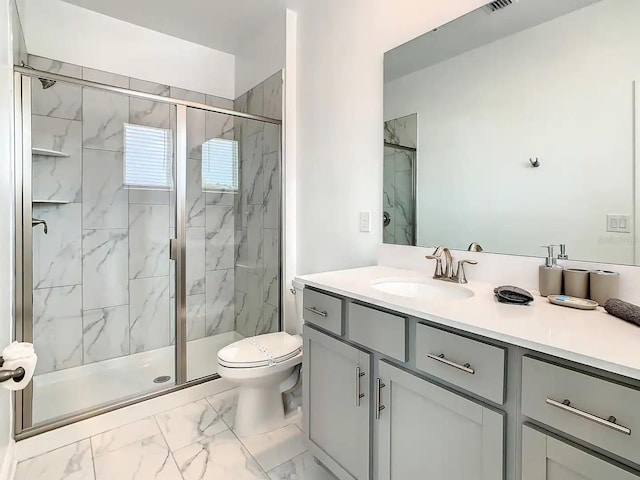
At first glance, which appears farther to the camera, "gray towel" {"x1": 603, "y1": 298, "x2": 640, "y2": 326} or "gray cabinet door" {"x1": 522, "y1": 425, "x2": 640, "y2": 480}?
"gray towel" {"x1": 603, "y1": 298, "x2": 640, "y2": 326}

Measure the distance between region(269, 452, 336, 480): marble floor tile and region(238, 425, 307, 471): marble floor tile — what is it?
0.11 ft

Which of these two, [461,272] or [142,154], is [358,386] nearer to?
[461,272]

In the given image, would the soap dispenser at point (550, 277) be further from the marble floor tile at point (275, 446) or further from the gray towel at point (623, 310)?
the marble floor tile at point (275, 446)

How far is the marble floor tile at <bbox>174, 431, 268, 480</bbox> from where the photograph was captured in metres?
1.56

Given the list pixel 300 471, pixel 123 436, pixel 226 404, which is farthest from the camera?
pixel 226 404

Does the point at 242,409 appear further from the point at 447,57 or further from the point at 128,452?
the point at 447,57

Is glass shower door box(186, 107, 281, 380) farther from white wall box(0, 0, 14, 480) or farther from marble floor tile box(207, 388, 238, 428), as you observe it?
white wall box(0, 0, 14, 480)

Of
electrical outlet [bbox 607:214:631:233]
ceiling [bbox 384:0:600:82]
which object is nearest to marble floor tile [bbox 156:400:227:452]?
electrical outlet [bbox 607:214:631:233]

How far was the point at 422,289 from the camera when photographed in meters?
1.52

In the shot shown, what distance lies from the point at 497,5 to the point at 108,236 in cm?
273

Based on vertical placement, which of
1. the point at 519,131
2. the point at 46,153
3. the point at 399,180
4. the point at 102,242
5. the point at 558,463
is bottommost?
the point at 558,463

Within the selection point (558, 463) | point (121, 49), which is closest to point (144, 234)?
point (121, 49)

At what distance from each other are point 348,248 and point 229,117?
138 centimetres

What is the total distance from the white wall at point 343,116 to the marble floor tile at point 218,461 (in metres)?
1.10
